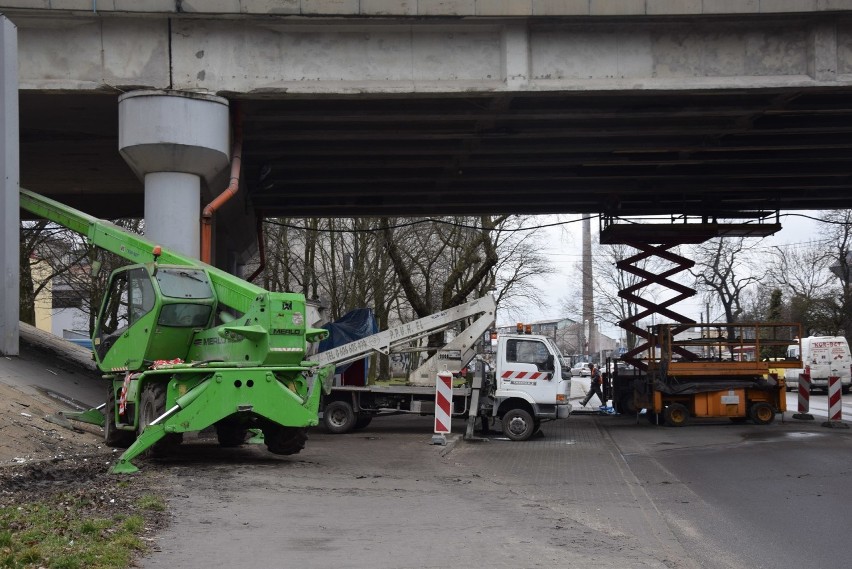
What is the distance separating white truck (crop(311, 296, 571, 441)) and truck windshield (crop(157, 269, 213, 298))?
279 inches

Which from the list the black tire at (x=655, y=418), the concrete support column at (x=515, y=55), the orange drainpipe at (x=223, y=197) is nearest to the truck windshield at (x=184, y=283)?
the orange drainpipe at (x=223, y=197)

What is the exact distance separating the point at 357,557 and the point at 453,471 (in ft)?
21.2

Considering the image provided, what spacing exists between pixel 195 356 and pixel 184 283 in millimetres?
1081

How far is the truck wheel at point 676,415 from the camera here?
23094mm

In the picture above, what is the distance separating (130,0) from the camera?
613 inches

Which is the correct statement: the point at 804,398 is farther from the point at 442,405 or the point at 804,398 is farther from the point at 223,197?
the point at 223,197

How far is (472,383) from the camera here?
19.9 meters

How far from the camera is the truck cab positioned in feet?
64.1

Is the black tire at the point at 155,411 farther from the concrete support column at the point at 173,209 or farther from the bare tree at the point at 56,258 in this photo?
the bare tree at the point at 56,258

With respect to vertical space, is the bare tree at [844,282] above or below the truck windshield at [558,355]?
above

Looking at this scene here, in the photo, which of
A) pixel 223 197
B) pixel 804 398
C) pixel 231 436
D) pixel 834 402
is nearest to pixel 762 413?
pixel 834 402

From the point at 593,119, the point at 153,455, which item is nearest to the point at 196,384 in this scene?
the point at 153,455

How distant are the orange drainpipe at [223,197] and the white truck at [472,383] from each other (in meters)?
4.59

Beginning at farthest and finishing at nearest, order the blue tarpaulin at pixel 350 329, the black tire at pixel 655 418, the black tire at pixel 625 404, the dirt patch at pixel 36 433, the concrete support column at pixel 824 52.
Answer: the black tire at pixel 625 404 < the blue tarpaulin at pixel 350 329 < the black tire at pixel 655 418 < the concrete support column at pixel 824 52 < the dirt patch at pixel 36 433
